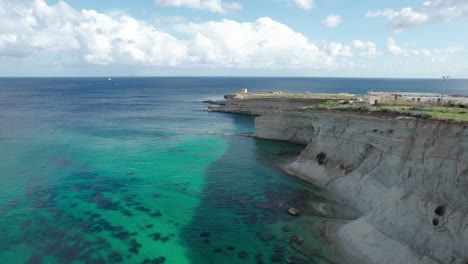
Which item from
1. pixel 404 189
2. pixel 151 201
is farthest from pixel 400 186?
pixel 151 201

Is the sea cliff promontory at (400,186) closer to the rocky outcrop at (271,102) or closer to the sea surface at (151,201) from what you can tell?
the sea surface at (151,201)

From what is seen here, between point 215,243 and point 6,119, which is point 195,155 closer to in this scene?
point 215,243

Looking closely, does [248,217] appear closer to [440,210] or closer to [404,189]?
[404,189]

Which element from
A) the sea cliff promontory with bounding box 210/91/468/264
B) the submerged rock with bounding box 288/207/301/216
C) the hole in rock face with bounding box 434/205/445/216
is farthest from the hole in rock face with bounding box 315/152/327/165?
the hole in rock face with bounding box 434/205/445/216

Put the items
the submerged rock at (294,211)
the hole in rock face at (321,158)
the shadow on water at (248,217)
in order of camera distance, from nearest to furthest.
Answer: the shadow on water at (248,217) < the submerged rock at (294,211) < the hole in rock face at (321,158)

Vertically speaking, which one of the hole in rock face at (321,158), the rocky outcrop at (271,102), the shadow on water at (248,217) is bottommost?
the shadow on water at (248,217)

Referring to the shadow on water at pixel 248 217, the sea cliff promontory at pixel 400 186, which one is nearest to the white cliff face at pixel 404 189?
the sea cliff promontory at pixel 400 186

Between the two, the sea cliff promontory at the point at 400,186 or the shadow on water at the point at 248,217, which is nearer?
the sea cliff promontory at the point at 400,186
